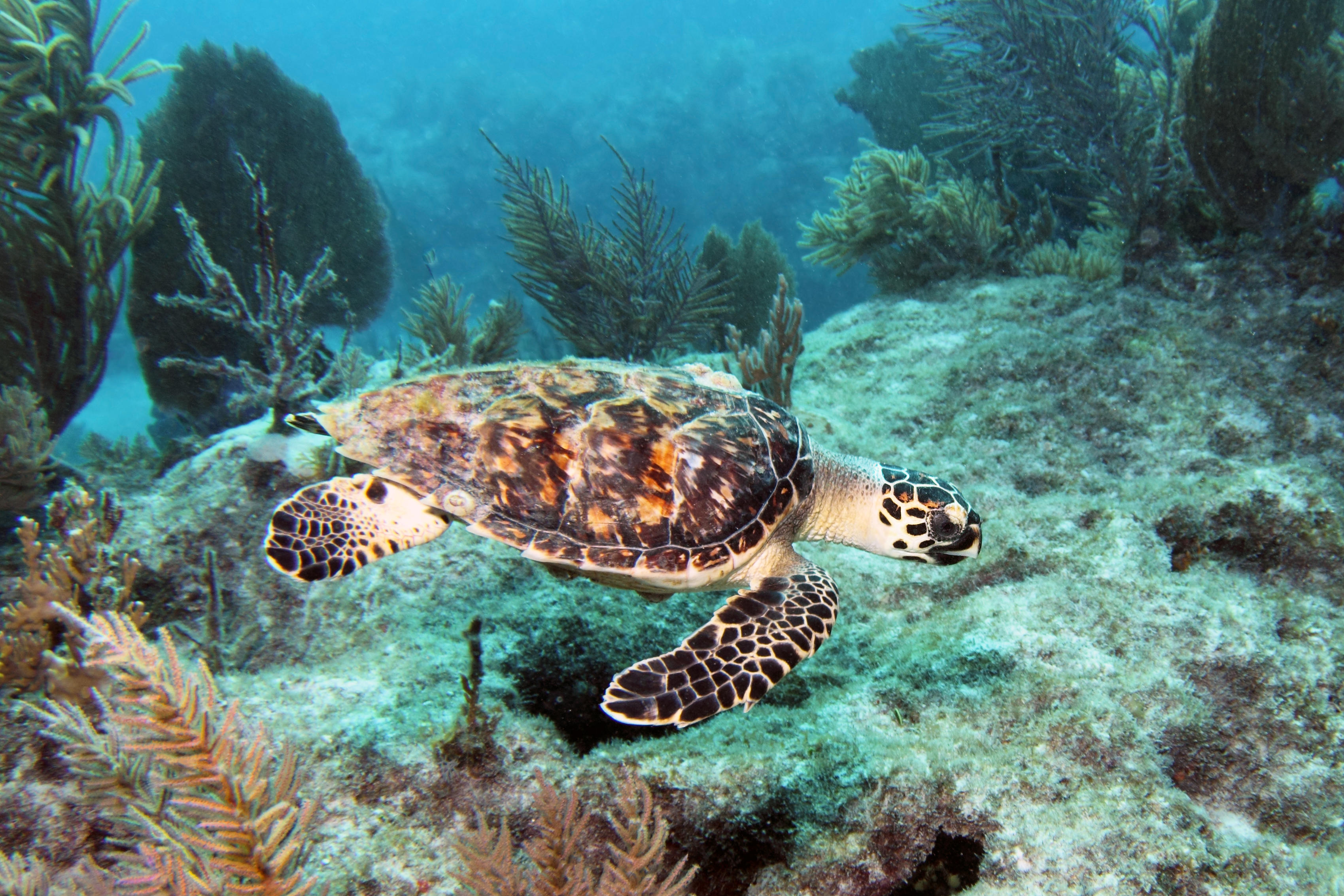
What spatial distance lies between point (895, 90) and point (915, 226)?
10.4 metres

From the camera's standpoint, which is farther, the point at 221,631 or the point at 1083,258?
the point at 1083,258

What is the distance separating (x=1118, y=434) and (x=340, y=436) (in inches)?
195

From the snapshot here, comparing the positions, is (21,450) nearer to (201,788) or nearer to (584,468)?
(201,788)

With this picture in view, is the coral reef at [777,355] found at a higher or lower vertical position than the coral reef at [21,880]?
higher

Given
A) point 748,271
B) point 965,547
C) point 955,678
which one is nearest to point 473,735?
point 955,678

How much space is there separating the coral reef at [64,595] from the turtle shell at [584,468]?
1.25 metres

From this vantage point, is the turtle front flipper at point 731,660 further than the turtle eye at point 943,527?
No

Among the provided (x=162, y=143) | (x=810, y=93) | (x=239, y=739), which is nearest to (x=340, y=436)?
(x=239, y=739)

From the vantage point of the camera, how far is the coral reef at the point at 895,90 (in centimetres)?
1341

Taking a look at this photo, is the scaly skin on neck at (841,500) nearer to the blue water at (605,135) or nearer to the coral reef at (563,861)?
the coral reef at (563,861)

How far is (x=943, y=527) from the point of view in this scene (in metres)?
2.71

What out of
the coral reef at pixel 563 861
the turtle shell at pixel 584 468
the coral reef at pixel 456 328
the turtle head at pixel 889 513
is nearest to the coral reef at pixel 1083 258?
the turtle head at pixel 889 513

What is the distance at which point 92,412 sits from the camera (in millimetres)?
26125

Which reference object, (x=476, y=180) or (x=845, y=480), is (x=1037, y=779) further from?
(x=476, y=180)
